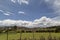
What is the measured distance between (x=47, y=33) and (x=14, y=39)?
7.13ft

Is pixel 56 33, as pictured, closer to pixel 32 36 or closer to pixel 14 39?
pixel 32 36

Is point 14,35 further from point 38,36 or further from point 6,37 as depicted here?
point 38,36

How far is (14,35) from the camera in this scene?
7.27 m


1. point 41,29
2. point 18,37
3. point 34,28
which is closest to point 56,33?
point 41,29

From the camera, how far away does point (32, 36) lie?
7133mm

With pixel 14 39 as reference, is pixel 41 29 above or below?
above

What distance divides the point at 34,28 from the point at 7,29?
1596 millimetres

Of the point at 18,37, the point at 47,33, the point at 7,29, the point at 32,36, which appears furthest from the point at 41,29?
the point at 7,29

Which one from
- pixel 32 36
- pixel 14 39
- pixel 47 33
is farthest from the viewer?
pixel 47 33

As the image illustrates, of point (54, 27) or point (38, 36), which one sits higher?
point (54, 27)

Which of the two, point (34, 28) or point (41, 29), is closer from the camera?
point (34, 28)

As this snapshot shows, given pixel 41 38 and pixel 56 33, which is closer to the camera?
pixel 41 38

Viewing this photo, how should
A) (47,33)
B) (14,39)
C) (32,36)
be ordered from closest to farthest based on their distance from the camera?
(14,39) → (32,36) → (47,33)

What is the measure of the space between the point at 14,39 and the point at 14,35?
23.7 inches
